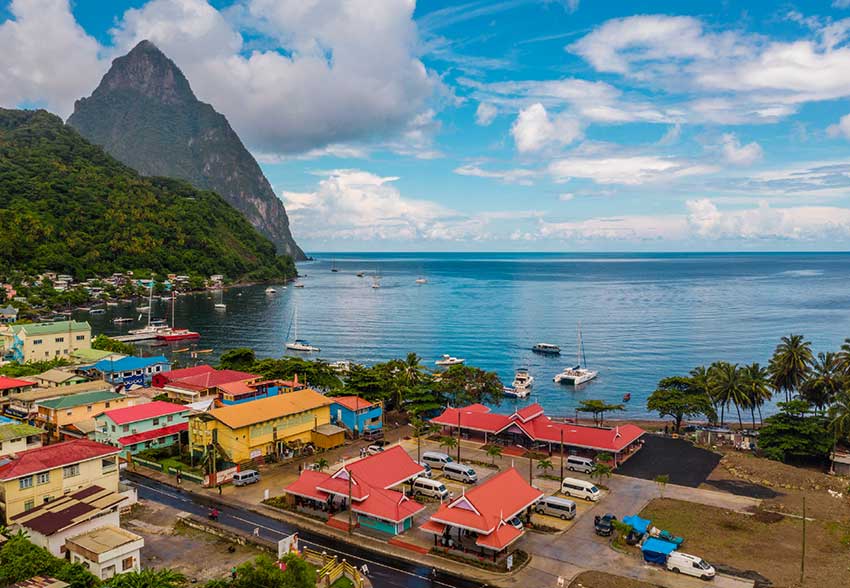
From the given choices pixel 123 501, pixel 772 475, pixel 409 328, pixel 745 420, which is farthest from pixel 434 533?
pixel 409 328

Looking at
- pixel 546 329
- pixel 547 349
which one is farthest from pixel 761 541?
pixel 546 329

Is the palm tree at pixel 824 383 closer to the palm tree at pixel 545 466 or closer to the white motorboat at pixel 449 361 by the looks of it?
the palm tree at pixel 545 466

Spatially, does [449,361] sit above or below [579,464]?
below

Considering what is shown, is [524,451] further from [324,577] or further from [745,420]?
[745,420]

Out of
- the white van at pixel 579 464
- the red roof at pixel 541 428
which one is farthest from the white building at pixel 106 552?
the white van at pixel 579 464

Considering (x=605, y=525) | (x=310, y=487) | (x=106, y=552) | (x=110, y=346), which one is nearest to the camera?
(x=106, y=552)

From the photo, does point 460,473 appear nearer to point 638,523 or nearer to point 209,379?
point 638,523
